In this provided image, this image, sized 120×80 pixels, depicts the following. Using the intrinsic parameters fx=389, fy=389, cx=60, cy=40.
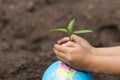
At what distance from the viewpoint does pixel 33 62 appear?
3492 millimetres

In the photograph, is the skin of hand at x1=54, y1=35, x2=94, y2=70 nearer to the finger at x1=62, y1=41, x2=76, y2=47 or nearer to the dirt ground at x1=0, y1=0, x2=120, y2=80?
the finger at x1=62, y1=41, x2=76, y2=47

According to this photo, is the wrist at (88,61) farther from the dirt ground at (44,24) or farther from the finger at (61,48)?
the dirt ground at (44,24)

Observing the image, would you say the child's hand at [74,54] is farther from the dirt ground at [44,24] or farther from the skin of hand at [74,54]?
the dirt ground at [44,24]

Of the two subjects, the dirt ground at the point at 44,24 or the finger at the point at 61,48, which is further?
the dirt ground at the point at 44,24

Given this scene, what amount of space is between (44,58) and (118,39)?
38.9 inches

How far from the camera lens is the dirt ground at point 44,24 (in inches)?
152

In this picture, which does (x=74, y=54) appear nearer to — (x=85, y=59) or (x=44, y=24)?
(x=85, y=59)

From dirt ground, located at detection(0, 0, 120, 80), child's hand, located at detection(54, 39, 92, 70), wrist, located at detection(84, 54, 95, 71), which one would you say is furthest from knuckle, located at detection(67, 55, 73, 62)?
dirt ground, located at detection(0, 0, 120, 80)

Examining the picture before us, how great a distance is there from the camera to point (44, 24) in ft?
14.5

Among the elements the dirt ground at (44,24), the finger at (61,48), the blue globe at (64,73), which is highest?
→ the finger at (61,48)

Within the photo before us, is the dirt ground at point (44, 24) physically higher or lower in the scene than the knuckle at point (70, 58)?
lower

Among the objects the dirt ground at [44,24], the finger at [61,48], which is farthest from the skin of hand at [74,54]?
the dirt ground at [44,24]

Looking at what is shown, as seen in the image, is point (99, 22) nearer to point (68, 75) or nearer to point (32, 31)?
point (32, 31)

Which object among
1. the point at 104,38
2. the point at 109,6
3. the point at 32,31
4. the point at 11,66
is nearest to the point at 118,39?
the point at 104,38
